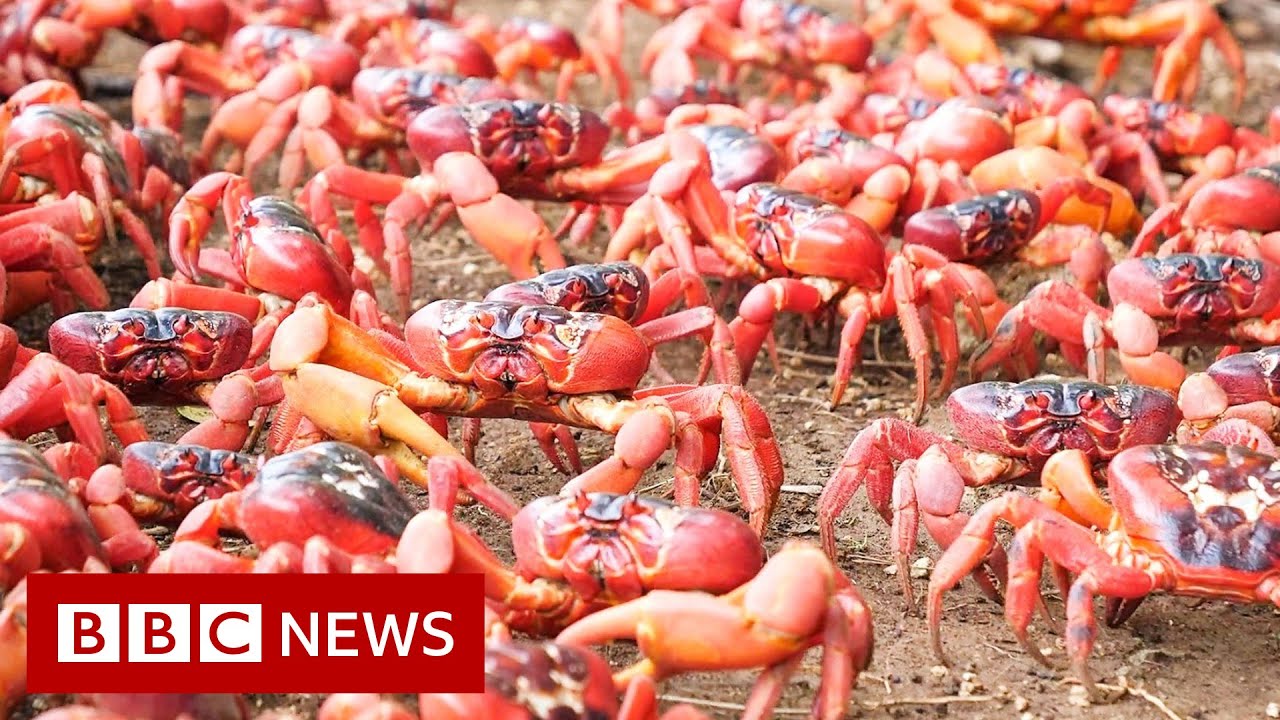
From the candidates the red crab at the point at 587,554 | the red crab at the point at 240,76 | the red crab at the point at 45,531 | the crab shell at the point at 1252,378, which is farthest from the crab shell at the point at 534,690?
the red crab at the point at 240,76

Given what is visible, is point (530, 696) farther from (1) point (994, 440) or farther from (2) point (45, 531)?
(1) point (994, 440)

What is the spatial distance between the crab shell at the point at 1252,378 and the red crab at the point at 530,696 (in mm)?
2304

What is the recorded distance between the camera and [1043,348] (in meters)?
6.13

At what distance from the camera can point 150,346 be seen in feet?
15.8

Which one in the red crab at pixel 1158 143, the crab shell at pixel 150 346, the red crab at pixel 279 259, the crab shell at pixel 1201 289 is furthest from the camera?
the red crab at pixel 1158 143

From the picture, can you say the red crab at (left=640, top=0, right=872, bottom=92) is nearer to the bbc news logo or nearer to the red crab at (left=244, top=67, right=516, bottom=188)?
the red crab at (left=244, top=67, right=516, bottom=188)

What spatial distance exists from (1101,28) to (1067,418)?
16.2ft

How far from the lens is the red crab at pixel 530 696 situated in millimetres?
3119

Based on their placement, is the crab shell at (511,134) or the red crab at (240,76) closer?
the crab shell at (511,134)

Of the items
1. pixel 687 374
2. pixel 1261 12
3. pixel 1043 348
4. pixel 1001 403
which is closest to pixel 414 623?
pixel 1001 403

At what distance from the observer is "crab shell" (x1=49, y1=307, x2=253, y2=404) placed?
4781 millimetres

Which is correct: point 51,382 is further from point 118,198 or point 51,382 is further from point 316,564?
point 118,198

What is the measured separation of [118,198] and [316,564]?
10.6 ft

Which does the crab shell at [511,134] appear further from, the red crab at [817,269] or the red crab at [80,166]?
the red crab at [80,166]
